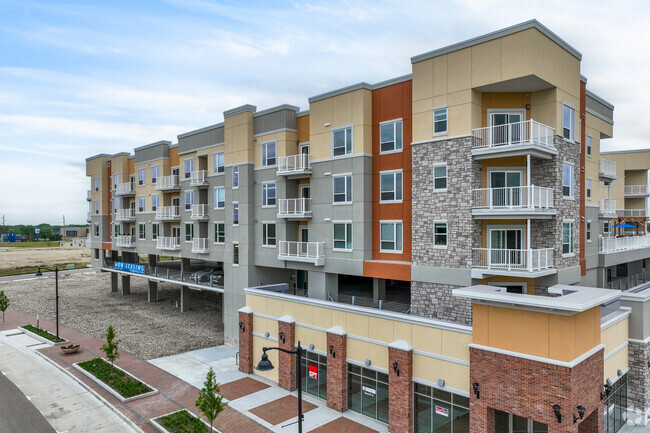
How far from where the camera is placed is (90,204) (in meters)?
49.9

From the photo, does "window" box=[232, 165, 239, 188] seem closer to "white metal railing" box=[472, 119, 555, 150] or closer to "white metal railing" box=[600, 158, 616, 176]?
"white metal railing" box=[472, 119, 555, 150]

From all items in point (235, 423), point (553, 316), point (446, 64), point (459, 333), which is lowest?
point (235, 423)

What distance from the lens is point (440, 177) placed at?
19.6 m

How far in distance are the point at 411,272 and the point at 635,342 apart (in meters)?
10.2

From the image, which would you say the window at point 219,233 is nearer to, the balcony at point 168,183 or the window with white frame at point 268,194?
the window with white frame at point 268,194

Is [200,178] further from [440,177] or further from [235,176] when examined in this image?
[440,177]

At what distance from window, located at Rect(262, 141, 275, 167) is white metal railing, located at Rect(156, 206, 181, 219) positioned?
12302mm

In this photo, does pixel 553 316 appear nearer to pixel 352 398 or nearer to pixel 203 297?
pixel 352 398

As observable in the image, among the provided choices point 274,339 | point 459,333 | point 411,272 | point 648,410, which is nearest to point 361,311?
point 411,272

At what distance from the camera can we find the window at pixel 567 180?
19.5 m

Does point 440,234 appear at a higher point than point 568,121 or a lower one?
lower

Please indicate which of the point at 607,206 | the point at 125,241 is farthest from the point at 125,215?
the point at 607,206

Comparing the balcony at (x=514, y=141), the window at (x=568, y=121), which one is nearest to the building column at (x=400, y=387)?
the balcony at (x=514, y=141)

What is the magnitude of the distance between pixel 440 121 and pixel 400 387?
11.9 meters
